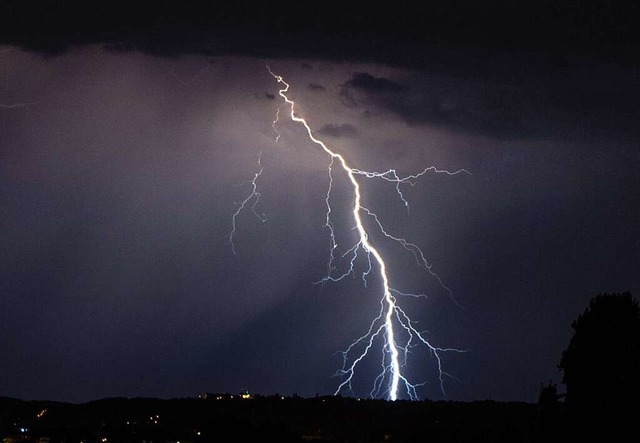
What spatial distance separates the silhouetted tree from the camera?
147 ft

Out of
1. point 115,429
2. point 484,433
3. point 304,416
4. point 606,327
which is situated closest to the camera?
point 606,327

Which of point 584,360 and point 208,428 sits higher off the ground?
point 208,428

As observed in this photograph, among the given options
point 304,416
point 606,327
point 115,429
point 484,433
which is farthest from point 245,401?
point 606,327

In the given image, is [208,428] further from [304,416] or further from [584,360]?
[304,416]

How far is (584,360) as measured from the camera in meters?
47.2

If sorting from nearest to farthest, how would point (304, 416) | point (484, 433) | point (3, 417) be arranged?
point (484, 433) → point (304, 416) → point (3, 417)

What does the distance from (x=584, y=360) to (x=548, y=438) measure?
2.86 metres

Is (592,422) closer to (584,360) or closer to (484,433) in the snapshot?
(584,360)

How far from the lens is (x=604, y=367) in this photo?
46656mm

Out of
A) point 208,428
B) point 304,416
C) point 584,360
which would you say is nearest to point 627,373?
point 584,360

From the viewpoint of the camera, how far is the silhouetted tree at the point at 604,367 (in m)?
44.8

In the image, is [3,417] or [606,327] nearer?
[606,327]

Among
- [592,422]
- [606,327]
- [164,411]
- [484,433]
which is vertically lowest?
[592,422]

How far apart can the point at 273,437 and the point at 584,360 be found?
2030 cm
